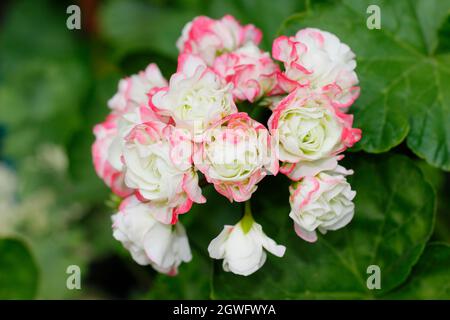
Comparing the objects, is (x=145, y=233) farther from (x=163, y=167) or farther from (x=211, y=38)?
(x=211, y=38)

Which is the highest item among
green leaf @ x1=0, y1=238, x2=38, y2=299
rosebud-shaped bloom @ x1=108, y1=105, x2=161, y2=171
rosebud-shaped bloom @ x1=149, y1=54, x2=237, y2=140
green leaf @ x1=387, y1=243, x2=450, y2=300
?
rosebud-shaped bloom @ x1=149, y1=54, x2=237, y2=140

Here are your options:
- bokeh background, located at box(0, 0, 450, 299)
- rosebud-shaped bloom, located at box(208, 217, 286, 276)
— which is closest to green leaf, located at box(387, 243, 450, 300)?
bokeh background, located at box(0, 0, 450, 299)

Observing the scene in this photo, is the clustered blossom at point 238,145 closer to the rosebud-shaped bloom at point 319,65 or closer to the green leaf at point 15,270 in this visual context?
the rosebud-shaped bloom at point 319,65

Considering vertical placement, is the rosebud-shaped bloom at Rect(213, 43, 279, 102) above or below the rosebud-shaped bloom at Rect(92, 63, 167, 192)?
above

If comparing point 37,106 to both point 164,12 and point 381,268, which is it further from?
point 381,268

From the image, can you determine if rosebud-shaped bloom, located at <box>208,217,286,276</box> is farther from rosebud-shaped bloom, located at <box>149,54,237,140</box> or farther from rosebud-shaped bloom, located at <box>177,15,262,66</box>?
Result: rosebud-shaped bloom, located at <box>177,15,262,66</box>

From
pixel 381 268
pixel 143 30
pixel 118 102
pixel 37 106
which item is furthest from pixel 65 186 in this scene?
pixel 381 268
